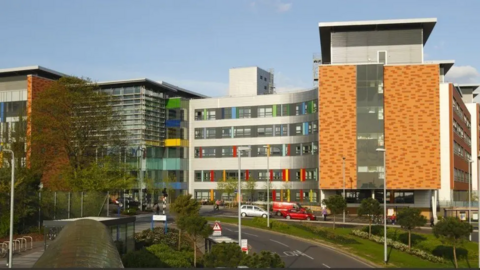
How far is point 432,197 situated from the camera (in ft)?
256

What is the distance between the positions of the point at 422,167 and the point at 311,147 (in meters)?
19.1

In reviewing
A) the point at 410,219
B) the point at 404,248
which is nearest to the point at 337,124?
the point at 410,219

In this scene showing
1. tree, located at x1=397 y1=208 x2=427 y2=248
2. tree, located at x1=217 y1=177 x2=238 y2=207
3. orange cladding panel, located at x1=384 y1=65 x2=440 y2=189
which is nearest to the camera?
tree, located at x1=397 y1=208 x2=427 y2=248

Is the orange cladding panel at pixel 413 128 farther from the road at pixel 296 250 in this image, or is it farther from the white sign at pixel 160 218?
the white sign at pixel 160 218

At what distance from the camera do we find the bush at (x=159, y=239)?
4097 cm

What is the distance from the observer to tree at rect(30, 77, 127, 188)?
52.4m

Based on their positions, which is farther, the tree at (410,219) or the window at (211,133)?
the window at (211,133)

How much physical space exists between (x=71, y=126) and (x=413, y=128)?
4483 cm

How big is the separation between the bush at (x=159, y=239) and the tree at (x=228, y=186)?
147 feet

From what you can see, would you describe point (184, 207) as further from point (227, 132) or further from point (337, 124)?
point (227, 132)

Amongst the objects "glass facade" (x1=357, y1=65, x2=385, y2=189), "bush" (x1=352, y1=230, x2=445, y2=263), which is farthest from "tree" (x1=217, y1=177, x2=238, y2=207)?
"bush" (x1=352, y1=230, x2=445, y2=263)

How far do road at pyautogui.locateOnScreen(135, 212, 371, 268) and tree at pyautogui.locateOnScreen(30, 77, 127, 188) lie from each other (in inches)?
353

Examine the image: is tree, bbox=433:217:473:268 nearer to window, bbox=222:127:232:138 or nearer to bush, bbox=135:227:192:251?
bush, bbox=135:227:192:251

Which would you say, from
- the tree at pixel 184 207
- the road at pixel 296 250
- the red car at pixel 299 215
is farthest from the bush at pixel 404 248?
the red car at pixel 299 215
